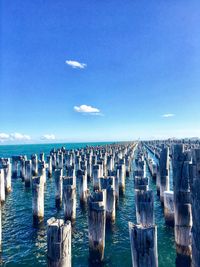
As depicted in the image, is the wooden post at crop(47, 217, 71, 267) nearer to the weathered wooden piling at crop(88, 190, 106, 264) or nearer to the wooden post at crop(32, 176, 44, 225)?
the weathered wooden piling at crop(88, 190, 106, 264)

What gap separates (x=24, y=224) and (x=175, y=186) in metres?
9.03

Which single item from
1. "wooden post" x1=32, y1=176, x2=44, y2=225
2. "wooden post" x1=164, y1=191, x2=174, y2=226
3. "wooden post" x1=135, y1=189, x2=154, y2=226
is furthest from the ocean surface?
"wooden post" x1=135, y1=189, x2=154, y2=226

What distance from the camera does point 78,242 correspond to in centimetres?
1139

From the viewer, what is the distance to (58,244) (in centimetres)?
620

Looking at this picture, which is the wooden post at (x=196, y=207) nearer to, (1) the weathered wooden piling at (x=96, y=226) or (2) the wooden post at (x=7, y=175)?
(1) the weathered wooden piling at (x=96, y=226)

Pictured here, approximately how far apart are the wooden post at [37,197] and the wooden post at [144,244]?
780cm

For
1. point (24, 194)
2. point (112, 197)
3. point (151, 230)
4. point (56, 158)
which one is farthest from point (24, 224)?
point (56, 158)

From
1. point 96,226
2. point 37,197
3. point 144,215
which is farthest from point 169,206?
point 37,197

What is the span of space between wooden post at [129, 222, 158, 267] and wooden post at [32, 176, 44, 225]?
7799 millimetres

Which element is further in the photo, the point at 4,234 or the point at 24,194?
the point at 24,194

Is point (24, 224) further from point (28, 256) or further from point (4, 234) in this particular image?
point (28, 256)

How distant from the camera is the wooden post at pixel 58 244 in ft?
20.4

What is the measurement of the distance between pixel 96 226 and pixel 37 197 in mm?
5107

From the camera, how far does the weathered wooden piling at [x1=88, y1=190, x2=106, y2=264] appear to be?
27.5 feet
